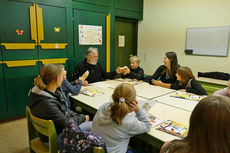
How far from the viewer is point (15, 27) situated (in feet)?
10.4

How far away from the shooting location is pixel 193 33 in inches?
167

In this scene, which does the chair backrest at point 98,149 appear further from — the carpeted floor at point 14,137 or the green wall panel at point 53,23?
the green wall panel at point 53,23

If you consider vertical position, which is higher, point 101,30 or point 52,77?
point 101,30

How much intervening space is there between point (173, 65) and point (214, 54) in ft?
4.69

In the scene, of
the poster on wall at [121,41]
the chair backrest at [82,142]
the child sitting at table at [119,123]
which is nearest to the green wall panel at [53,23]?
the poster on wall at [121,41]

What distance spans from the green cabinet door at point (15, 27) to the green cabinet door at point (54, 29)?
0.27m

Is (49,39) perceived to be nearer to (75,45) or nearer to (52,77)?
(75,45)

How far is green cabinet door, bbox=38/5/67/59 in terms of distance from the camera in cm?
348

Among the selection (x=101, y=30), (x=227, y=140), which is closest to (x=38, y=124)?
(x=227, y=140)

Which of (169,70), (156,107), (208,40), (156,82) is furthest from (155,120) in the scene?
(208,40)

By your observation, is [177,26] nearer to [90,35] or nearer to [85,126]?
[90,35]

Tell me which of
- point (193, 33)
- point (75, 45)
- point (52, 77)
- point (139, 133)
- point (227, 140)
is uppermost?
point (193, 33)

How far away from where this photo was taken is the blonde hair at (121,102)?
1329 mm

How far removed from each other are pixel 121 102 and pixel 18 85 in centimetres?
267
